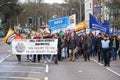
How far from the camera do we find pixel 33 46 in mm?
27109

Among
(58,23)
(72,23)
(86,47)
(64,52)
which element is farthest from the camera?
(72,23)

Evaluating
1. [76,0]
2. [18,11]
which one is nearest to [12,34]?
[18,11]

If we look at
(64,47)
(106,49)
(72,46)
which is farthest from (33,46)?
(106,49)

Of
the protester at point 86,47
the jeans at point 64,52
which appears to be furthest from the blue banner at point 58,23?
the protester at point 86,47

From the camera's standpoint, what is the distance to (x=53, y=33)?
1186 inches

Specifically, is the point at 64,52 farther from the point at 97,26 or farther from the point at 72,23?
the point at 72,23

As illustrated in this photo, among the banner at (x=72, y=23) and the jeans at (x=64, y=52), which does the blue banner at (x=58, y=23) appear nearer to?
the jeans at (x=64, y=52)

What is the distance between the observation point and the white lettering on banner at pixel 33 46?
1058 inches

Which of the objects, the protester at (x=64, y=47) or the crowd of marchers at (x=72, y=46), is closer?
the crowd of marchers at (x=72, y=46)

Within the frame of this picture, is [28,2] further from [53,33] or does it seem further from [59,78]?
[59,78]

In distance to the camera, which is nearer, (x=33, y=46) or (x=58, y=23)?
(x=33, y=46)

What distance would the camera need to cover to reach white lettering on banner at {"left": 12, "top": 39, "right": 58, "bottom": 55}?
26.9m

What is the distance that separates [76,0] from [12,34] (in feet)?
302

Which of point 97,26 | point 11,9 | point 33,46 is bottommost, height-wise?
point 33,46
